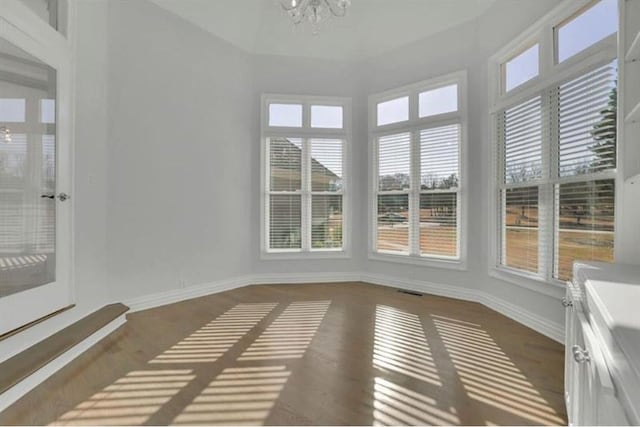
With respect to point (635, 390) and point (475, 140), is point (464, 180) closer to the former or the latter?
point (475, 140)

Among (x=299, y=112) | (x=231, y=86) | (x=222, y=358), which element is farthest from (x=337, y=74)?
(x=222, y=358)

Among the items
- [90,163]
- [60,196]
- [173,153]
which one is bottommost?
[60,196]

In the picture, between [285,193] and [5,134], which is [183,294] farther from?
[5,134]

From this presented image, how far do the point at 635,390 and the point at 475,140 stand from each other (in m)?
3.68

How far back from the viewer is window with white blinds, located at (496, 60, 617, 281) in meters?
2.38

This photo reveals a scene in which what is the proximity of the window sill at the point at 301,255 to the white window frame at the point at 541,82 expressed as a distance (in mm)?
2013

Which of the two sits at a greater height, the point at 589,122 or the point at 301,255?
the point at 589,122

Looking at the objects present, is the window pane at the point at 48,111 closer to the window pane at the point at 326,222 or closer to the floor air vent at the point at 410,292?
the window pane at the point at 326,222

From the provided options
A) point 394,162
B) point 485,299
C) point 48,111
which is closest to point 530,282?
point 485,299

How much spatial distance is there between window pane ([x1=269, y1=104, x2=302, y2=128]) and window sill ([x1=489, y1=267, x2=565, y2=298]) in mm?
3254

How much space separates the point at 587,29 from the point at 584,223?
1.56 m

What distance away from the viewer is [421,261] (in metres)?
4.26

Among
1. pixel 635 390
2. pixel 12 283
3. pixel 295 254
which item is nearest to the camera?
pixel 635 390

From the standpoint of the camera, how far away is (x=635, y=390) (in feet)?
1.97
